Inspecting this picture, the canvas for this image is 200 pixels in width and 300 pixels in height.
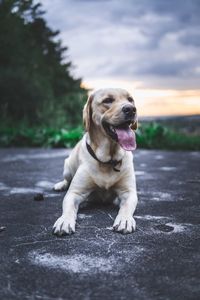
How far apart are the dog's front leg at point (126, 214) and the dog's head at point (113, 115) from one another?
1.54 ft

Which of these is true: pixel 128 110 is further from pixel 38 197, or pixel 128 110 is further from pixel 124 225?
pixel 38 197

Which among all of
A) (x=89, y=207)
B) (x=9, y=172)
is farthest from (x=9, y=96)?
(x=89, y=207)

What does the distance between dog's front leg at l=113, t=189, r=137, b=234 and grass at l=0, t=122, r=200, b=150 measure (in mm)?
5818

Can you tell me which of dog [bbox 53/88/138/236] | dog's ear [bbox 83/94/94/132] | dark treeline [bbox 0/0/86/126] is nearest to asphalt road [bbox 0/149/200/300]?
dog [bbox 53/88/138/236]

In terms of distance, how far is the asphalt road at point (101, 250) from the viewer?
2.14 meters

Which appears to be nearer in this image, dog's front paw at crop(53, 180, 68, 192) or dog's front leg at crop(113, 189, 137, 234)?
dog's front leg at crop(113, 189, 137, 234)

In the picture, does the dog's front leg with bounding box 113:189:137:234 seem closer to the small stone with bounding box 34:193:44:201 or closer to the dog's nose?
the dog's nose

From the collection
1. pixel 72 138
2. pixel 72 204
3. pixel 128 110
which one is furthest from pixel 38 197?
pixel 72 138

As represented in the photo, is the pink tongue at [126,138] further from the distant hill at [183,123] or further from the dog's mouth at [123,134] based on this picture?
the distant hill at [183,123]

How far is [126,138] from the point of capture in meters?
3.71

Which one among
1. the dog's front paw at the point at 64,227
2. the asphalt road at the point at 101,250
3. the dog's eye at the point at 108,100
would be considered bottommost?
the asphalt road at the point at 101,250

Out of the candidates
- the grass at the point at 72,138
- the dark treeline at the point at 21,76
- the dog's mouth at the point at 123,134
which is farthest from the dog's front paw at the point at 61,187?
the dark treeline at the point at 21,76

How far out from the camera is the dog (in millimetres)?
3719

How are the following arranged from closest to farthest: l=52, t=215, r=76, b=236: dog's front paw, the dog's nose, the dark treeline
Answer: l=52, t=215, r=76, b=236: dog's front paw
the dog's nose
the dark treeline
